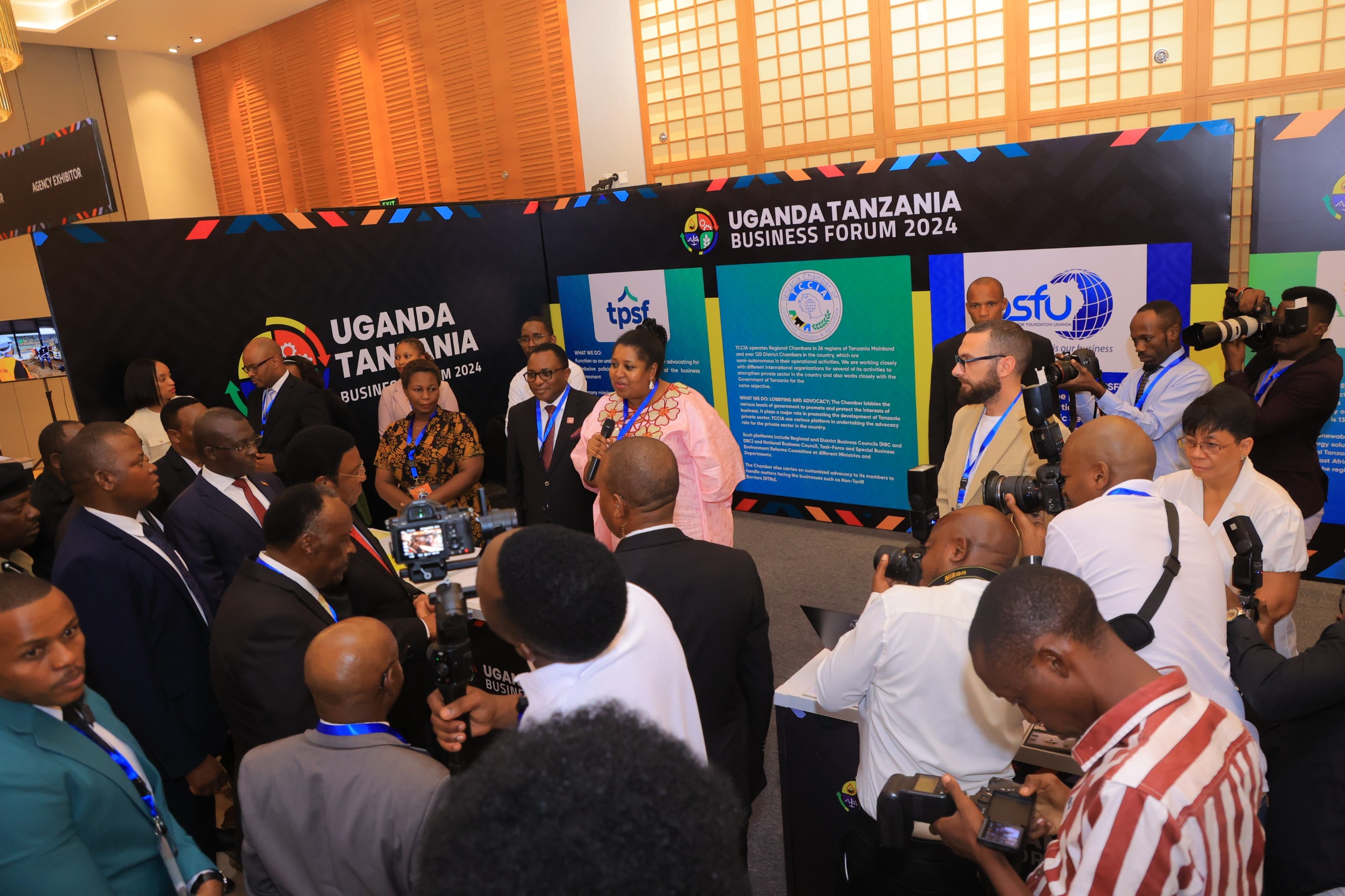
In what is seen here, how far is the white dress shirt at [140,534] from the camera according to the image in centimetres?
267

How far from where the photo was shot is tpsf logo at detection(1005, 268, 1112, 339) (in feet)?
15.5

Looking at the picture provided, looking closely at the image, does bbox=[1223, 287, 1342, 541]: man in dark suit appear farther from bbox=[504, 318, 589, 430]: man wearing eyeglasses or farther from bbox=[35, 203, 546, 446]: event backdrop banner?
bbox=[35, 203, 546, 446]: event backdrop banner

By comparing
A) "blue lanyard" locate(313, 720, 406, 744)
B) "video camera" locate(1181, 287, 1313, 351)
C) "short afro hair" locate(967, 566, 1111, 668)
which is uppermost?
"video camera" locate(1181, 287, 1313, 351)

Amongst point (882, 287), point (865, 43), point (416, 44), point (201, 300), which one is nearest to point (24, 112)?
point (416, 44)

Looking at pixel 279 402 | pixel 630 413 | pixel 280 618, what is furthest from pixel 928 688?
pixel 279 402

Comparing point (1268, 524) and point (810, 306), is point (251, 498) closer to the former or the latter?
point (1268, 524)

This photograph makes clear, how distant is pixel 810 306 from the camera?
578 cm

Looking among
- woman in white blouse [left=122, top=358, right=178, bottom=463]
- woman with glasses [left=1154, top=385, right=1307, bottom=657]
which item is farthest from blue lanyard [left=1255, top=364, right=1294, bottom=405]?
woman in white blouse [left=122, top=358, right=178, bottom=463]

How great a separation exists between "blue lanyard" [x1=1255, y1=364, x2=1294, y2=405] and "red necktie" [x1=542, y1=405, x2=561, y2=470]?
315cm

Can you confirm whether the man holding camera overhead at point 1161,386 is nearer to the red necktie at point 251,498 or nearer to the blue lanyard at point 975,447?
the blue lanyard at point 975,447

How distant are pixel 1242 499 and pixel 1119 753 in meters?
1.85

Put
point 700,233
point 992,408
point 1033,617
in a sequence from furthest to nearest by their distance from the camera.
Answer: point 700,233 → point 992,408 → point 1033,617

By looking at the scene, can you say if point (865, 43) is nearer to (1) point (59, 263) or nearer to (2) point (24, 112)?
(1) point (59, 263)

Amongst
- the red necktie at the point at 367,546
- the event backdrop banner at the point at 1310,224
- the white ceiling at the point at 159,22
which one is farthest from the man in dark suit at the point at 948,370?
the white ceiling at the point at 159,22
